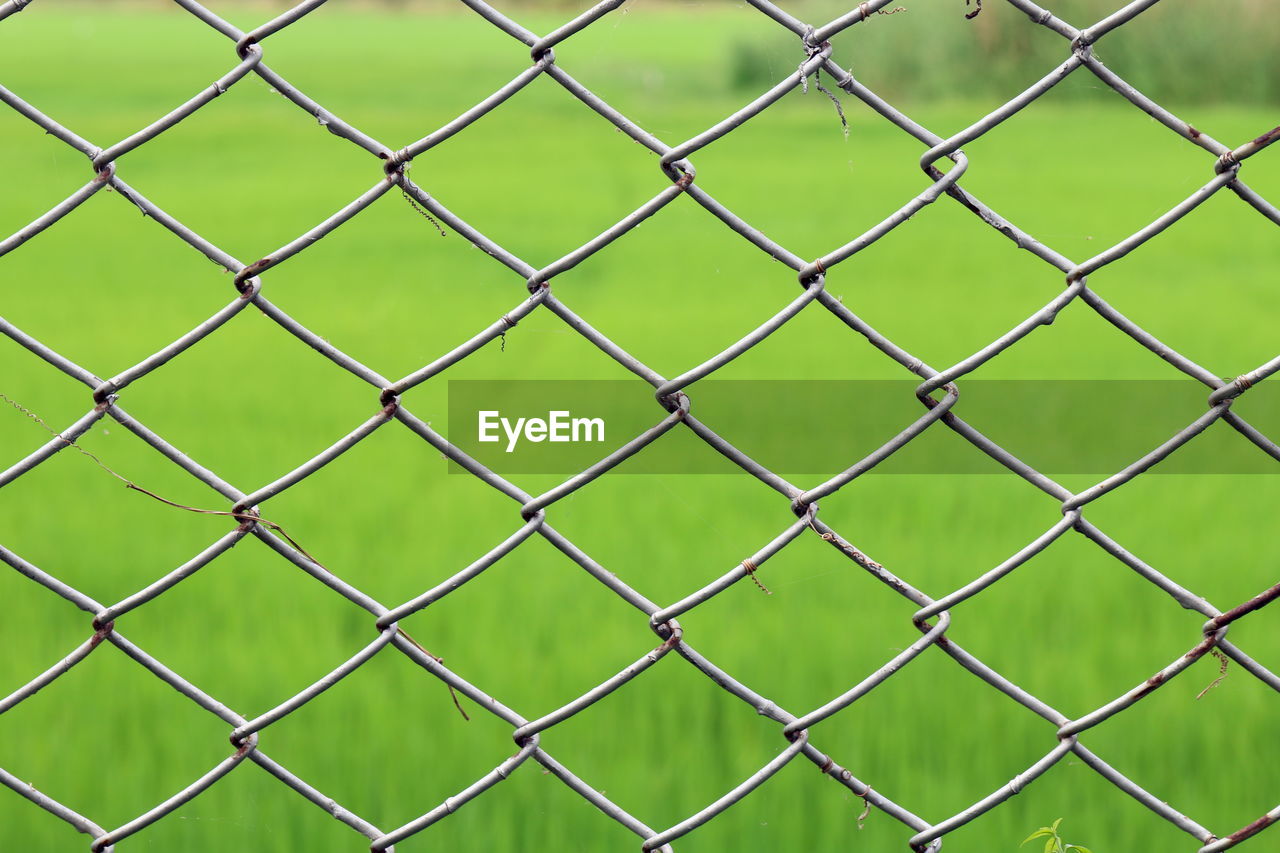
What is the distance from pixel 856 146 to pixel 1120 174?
228 centimetres

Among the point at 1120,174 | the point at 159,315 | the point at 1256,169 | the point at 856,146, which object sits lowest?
the point at 159,315

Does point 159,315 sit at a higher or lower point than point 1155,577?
higher

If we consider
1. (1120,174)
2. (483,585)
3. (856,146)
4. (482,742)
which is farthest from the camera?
(856,146)

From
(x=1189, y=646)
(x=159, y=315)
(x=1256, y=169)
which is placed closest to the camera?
(x=1189, y=646)

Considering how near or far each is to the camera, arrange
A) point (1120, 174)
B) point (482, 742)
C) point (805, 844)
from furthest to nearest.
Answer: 1. point (1120, 174)
2. point (482, 742)
3. point (805, 844)

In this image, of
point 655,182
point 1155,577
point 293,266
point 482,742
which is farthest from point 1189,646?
point 655,182

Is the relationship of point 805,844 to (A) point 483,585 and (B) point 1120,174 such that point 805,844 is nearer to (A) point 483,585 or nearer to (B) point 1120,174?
(A) point 483,585

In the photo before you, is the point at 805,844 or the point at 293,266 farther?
the point at 293,266

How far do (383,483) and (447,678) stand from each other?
101 inches

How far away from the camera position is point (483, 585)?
283cm

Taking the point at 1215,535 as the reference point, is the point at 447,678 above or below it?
below

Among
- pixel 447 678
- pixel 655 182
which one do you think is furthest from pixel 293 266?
pixel 447 678

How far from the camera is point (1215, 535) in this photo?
3092mm

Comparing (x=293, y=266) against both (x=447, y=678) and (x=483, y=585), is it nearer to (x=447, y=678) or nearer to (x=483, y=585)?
(x=483, y=585)
